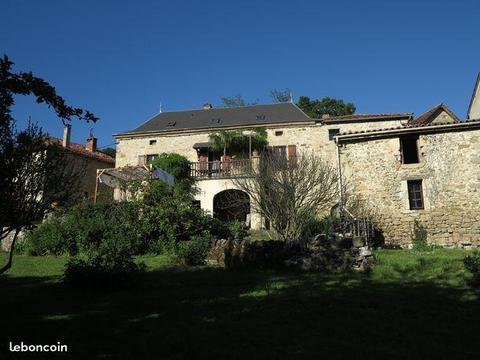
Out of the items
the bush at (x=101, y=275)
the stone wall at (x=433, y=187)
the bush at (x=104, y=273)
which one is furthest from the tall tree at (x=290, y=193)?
the bush at (x=101, y=275)

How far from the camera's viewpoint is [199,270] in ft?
32.9

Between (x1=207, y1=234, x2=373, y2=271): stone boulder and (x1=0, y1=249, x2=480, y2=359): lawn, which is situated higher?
(x1=207, y1=234, x2=373, y2=271): stone boulder

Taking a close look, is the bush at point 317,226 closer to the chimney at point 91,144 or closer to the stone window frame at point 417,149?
the stone window frame at point 417,149

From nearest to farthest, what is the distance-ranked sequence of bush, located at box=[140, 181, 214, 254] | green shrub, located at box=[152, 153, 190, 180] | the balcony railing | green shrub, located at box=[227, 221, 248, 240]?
1. bush, located at box=[140, 181, 214, 254]
2. green shrub, located at box=[227, 221, 248, 240]
3. the balcony railing
4. green shrub, located at box=[152, 153, 190, 180]

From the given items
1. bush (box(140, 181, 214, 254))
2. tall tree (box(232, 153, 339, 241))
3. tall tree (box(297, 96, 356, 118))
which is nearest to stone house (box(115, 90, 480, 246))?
tall tree (box(232, 153, 339, 241))

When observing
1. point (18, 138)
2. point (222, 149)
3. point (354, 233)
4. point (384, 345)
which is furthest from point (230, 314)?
point (222, 149)

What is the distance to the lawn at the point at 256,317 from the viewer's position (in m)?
4.15

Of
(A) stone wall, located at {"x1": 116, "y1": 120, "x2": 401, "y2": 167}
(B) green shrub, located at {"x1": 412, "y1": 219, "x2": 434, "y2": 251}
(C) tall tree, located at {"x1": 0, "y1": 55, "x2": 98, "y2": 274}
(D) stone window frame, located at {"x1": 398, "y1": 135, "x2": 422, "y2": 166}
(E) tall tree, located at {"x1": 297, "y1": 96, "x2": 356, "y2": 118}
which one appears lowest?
(B) green shrub, located at {"x1": 412, "y1": 219, "x2": 434, "y2": 251}

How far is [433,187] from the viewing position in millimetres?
15055

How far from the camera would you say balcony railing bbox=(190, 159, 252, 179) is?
20.7 metres

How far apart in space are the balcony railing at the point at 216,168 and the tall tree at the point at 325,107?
16746 millimetres

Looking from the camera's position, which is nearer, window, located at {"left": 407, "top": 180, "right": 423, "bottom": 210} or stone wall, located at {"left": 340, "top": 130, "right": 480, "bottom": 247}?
stone wall, located at {"left": 340, "top": 130, "right": 480, "bottom": 247}

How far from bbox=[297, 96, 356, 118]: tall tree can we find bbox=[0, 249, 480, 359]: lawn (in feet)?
95.7

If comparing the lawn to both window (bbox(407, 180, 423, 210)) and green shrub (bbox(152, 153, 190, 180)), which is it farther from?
green shrub (bbox(152, 153, 190, 180))
